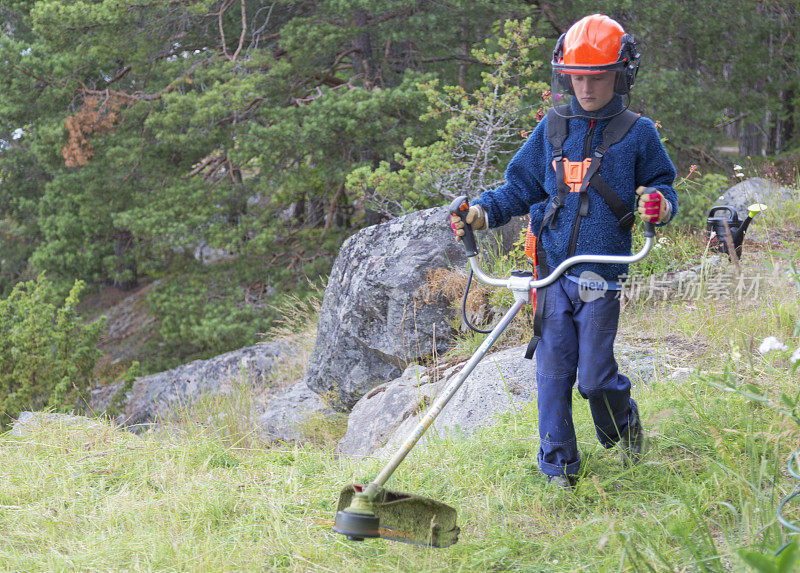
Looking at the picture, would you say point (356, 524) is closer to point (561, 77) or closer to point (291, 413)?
point (561, 77)

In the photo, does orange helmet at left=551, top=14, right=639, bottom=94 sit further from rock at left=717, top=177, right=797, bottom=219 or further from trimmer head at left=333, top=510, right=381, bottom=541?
rock at left=717, top=177, right=797, bottom=219

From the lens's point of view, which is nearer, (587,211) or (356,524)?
(356,524)

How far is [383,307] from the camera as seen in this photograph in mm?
5598

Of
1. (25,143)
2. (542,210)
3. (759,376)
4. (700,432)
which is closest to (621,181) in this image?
(542,210)

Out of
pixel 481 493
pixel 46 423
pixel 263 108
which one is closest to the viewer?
pixel 481 493

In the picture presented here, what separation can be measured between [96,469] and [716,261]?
460 cm

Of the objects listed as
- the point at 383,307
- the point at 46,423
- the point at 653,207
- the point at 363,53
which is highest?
the point at 653,207

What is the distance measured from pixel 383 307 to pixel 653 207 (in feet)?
10.7

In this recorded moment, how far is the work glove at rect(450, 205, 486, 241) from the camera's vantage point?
277 centimetres

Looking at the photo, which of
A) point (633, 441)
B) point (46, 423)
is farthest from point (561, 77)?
point (46, 423)

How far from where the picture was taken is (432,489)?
3059 millimetres

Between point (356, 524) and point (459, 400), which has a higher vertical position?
point (356, 524)

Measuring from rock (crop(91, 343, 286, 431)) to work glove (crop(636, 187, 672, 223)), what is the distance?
5924 millimetres

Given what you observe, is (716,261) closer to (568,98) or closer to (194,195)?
(568,98)
